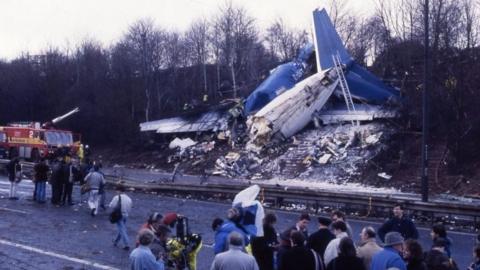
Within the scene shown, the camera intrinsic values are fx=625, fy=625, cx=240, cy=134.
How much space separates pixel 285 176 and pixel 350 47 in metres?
31.1

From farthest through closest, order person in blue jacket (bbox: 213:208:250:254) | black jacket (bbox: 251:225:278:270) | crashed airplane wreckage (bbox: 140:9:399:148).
Result: crashed airplane wreckage (bbox: 140:9:399:148)
black jacket (bbox: 251:225:278:270)
person in blue jacket (bbox: 213:208:250:254)

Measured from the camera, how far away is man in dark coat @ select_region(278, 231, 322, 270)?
7258 millimetres

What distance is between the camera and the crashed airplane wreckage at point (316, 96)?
3828 cm

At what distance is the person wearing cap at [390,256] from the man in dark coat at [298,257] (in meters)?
→ 0.69

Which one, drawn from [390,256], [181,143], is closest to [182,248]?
[390,256]

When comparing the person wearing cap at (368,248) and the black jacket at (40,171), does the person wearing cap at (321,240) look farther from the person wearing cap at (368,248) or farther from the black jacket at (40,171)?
the black jacket at (40,171)

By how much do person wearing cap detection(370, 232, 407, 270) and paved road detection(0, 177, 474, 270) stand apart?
5783mm

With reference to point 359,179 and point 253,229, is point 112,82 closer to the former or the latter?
point 359,179

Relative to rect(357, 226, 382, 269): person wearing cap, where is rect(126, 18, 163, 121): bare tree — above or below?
above

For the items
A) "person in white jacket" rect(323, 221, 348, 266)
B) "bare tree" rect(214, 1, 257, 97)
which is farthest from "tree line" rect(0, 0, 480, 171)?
"person in white jacket" rect(323, 221, 348, 266)

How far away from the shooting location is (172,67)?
65688 millimetres

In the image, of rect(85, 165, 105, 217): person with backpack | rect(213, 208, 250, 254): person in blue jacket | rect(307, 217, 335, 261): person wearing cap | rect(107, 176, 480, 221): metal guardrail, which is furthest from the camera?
rect(107, 176, 480, 221): metal guardrail

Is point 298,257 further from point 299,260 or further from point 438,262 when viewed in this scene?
point 438,262

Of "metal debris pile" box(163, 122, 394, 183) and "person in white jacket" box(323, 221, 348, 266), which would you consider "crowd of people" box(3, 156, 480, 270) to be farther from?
"metal debris pile" box(163, 122, 394, 183)
